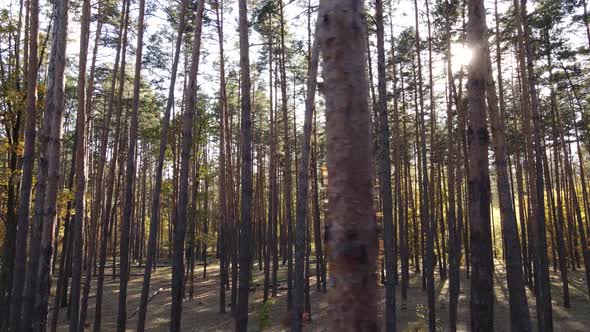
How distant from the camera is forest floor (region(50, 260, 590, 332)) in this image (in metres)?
15.0

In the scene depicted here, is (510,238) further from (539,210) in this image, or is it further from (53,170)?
(53,170)

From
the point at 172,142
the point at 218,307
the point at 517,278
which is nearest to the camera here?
the point at 517,278

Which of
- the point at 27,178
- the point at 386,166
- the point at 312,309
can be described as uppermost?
the point at 386,166

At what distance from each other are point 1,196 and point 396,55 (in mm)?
16121

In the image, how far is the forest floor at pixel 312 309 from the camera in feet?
49.3

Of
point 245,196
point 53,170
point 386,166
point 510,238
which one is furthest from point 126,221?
point 510,238

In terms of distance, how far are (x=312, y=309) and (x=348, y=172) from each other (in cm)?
1658

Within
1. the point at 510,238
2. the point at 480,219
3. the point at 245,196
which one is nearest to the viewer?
the point at 480,219

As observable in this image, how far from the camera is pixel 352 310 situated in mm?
1603

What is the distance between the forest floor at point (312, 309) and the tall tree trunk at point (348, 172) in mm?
9916

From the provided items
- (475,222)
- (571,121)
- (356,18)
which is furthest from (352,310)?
(571,121)

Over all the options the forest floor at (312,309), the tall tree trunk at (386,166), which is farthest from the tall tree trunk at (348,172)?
the forest floor at (312,309)

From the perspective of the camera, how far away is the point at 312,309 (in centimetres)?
1719

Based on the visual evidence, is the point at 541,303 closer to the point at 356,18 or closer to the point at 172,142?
the point at 356,18
